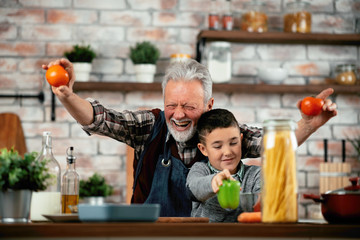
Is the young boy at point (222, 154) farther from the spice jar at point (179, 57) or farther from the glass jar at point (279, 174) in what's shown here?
the spice jar at point (179, 57)

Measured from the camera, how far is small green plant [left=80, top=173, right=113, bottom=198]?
3.22 metres

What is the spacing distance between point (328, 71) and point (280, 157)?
257cm

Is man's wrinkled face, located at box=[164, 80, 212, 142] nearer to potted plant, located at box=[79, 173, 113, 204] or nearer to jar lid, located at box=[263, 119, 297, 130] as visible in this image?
jar lid, located at box=[263, 119, 297, 130]

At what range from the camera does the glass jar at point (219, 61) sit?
3.32 metres

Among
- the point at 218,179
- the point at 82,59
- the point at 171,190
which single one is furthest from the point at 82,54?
the point at 218,179

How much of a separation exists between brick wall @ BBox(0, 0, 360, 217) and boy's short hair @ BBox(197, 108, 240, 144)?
61.7 inches

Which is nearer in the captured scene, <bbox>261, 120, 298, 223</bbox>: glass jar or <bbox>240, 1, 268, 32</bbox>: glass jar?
<bbox>261, 120, 298, 223</bbox>: glass jar

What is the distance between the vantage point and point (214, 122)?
1792 mm

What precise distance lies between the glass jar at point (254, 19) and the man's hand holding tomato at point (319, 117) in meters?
1.70

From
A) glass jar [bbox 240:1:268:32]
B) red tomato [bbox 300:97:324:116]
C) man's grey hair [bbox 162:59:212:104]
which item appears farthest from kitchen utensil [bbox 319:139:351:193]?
red tomato [bbox 300:97:324:116]

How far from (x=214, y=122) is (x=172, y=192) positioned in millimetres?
368

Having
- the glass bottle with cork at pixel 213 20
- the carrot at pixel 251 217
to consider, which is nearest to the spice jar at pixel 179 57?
the glass bottle with cork at pixel 213 20

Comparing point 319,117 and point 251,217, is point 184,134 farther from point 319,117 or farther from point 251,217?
point 251,217

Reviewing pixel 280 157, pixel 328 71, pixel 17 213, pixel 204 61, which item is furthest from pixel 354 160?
pixel 17 213
